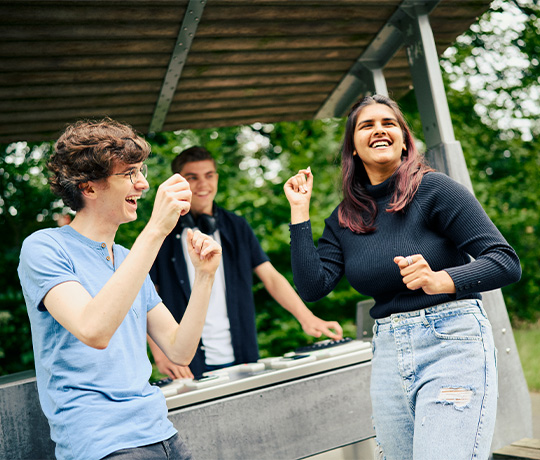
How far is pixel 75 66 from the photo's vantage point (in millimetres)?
3391

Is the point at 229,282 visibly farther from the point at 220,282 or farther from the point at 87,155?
the point at 87,155

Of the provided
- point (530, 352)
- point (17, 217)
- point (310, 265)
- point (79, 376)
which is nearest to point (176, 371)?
point (310, 265)

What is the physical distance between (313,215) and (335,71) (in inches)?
109

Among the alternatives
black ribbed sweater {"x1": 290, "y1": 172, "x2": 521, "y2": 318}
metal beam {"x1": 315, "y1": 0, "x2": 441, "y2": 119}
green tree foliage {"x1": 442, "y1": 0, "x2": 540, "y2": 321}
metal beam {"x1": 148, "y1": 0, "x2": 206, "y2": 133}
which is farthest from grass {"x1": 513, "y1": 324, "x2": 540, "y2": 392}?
black ribbed sweater {"x1": 290, "y1": 172, "x2": 521, "y2": 318}

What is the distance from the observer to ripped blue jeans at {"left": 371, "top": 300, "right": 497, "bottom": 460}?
191 centimetres

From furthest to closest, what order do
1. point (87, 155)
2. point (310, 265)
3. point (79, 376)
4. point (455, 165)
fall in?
point (455, 165) < point (310, 265) < point (87, 155) < point (79, 376)

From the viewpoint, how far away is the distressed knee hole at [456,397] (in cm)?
193

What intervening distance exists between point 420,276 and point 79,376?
104 centimetres

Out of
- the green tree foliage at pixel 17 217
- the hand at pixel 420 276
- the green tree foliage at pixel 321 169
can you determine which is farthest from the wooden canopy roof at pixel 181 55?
the green tree foliage at pixel 17 217

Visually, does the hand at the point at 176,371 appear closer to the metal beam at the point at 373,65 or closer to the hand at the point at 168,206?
the hand at the point at 168,206

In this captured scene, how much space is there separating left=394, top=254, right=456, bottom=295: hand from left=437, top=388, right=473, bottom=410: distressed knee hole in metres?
0.31

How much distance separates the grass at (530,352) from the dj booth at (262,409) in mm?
4780

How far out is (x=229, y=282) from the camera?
12.1ft

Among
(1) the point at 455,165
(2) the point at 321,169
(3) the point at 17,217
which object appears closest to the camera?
(1) the point at 455,165
